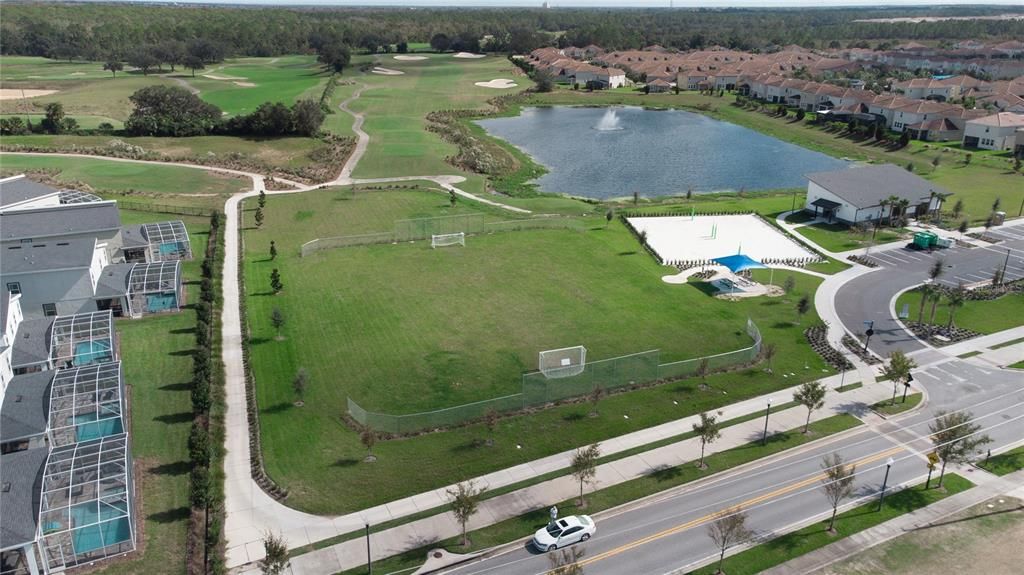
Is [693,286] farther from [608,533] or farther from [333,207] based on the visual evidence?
[333,207]

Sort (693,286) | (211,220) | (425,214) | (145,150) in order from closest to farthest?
(693,286) → (211,220) → (425,214) → (145,150)

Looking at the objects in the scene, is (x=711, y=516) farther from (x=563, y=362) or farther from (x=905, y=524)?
(x=563, y=362)

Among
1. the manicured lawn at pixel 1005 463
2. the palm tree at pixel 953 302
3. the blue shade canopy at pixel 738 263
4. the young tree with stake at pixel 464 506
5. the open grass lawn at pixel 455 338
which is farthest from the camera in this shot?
the blue shade canopy at pixel 738 263

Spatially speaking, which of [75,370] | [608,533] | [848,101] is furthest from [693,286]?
[848,101]

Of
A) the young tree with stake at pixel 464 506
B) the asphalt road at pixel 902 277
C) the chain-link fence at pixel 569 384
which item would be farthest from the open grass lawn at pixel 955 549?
the asphalt road at pixel 902 277

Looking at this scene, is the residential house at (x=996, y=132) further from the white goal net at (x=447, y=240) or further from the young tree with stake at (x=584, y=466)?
the young tree with stake at (x=584, y=466)
